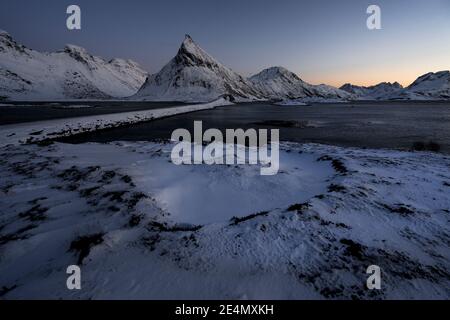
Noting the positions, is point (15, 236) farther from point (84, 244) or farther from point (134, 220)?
point (134, 220)

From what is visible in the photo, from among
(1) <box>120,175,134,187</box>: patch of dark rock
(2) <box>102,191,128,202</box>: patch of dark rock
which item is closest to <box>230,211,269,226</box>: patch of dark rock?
(2) <box>102,191,128,202</box>: patch of dark rock

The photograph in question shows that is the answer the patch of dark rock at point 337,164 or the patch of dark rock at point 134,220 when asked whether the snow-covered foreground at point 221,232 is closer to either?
the patch of dark rock at point 134,220

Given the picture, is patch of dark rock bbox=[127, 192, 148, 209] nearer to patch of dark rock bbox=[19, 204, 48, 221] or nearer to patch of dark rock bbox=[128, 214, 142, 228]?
patch of dark rock bbox=[128, 214, 142, 228]

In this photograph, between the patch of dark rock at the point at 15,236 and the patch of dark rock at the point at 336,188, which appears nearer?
the patch of dark rock at the point at 15,236

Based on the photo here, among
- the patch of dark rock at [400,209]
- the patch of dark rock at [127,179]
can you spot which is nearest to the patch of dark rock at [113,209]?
the patch of dark rock at [127,179]

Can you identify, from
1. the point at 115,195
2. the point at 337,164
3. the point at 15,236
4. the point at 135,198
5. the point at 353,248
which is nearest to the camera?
the point at 353,248

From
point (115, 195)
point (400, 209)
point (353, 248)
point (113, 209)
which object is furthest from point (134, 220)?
point (400, 209)
